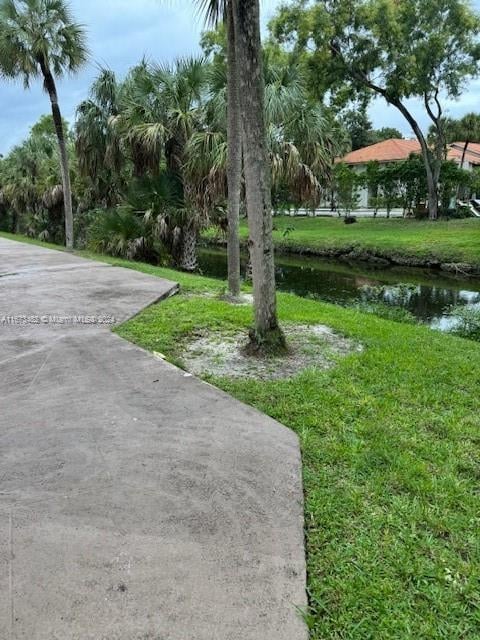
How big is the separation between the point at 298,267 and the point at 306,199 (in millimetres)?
5924

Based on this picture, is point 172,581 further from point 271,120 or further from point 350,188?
point 350,188

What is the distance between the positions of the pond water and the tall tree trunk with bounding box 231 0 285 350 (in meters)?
5.18

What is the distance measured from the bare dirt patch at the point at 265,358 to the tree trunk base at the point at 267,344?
0.18ft

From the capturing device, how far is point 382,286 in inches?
517

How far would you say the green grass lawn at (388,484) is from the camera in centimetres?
178

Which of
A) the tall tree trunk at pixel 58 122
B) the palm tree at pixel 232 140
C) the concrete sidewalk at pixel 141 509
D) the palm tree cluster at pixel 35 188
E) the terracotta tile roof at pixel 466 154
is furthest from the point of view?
the terracotta tile roof at pixel 466 154

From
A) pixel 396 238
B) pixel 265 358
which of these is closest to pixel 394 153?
pixel 396 238

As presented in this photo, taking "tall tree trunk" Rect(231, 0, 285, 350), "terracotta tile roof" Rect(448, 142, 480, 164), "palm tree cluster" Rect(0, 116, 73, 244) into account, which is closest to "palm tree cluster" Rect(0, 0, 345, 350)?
"tall tree trunk" Rect(231, 0, 285, 350)

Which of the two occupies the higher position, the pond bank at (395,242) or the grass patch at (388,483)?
the pond bank at (395,242)

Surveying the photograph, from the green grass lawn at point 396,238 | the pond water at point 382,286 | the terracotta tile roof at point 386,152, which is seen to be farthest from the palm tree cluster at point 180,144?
the terracotta tile roof at point 386,152

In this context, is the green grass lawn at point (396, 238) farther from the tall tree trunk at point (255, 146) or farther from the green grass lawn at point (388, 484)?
the green grass lawn at point (388, 484)

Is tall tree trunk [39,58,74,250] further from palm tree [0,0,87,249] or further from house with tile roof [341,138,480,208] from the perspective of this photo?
house with tile roof [341,138,480,208]

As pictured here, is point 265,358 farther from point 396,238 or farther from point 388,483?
point 396,238

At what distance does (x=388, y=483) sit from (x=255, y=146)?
9.26ft
